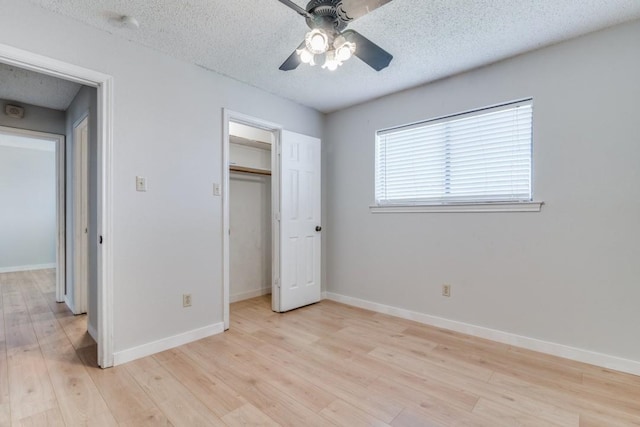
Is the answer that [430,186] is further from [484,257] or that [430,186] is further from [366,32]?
[366,32]

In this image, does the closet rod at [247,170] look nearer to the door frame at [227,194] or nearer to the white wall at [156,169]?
the door frame at [227,194]

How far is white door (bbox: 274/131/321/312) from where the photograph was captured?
10.9ft

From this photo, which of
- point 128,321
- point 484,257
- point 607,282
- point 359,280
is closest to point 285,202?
point 359,280

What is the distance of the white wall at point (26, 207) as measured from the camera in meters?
5.57

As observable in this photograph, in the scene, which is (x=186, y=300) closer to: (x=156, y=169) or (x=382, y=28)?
(x=156, y=169)

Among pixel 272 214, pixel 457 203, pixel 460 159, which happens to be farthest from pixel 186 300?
pixel 460 159

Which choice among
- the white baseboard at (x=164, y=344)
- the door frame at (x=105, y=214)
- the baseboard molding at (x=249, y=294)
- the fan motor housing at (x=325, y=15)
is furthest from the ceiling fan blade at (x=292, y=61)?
the baseboard molding at (x=249, y=294)

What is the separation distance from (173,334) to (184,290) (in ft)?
1.17

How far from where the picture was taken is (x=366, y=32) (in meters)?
2.10

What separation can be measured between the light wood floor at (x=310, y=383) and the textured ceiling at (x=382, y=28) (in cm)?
239

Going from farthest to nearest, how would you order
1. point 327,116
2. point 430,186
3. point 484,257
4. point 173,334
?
1. point 327,116
2. point 430,186
3. point 484,257
4. point 173,334

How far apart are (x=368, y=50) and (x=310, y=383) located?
210 centimetres

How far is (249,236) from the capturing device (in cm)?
396

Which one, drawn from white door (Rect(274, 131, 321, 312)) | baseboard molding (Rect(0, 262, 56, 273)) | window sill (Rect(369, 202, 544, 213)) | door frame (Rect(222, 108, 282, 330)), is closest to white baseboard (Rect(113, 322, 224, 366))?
door frame (Rect(222, 108, 282, 330))
